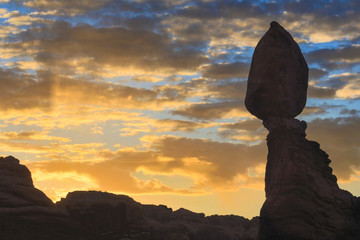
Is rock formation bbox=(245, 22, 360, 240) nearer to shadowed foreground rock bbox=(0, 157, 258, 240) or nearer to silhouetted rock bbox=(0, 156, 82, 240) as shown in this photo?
shadowed foreground rock bbox=(0, 157, 258, 240)

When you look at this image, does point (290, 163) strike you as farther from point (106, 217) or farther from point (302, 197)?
point (106, 217)

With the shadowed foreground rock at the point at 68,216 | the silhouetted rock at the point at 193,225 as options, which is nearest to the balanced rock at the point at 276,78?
the shadowed foreground rock at the point at 68,216

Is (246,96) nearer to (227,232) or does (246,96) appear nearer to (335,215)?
(335,215)

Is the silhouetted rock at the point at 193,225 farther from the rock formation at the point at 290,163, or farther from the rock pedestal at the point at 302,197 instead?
the rock formation at the point at 290,163

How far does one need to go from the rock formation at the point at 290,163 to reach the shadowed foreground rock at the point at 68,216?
18693mm

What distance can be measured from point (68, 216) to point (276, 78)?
28.1 m

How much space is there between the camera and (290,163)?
5484 cm

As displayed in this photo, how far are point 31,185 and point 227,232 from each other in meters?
37.2

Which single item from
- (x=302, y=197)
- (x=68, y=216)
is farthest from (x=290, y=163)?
(x=68, y=216)

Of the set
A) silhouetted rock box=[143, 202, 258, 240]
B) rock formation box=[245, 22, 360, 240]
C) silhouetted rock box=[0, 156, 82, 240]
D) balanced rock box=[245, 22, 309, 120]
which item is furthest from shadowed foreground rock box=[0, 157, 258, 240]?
balanced rock box=[245, 22, 309, 120]

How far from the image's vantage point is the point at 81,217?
6488 centimetres

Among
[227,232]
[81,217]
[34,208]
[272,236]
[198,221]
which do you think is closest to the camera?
[272,236]

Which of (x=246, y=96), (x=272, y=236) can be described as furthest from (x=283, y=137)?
(x=272, y=236)

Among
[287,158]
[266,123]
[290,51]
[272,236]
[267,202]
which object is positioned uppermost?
[290,51]
